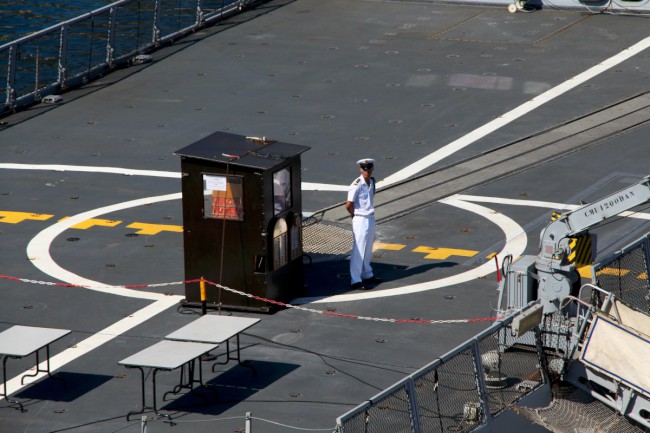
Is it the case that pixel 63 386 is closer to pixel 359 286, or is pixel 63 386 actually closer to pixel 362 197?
pixel 359 286

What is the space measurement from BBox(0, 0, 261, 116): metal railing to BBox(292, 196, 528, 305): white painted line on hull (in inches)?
459

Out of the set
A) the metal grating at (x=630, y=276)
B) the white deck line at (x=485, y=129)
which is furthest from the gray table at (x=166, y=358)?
the metal grating at (x=630, y=276)

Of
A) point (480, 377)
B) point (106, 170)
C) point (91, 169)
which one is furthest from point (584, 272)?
point (91, 169)

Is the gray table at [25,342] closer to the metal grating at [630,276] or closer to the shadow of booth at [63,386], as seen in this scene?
the shadow of booth at [63,386]

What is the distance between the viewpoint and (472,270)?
2217cm

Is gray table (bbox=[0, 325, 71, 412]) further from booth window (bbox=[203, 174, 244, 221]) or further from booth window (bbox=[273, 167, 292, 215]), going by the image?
booth window (bbox=[273, 167, 292, 215])

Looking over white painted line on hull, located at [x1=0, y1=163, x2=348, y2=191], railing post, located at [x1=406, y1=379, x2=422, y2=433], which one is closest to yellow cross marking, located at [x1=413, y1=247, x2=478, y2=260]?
white painted line on hull, located at [x1=0, y1=163, x2=348, y2=191]

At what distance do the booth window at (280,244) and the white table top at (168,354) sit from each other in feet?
10.4

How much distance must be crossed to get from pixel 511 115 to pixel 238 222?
11625 mm

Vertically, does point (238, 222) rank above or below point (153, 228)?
above

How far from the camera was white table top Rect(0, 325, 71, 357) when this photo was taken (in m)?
17.6

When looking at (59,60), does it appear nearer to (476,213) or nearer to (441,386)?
(476,213)

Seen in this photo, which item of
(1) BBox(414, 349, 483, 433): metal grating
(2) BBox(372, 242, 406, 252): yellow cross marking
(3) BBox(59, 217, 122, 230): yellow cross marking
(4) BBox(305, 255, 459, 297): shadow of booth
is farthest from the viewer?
(3) BBox(59, 217, 122, 230): yellow cross marking

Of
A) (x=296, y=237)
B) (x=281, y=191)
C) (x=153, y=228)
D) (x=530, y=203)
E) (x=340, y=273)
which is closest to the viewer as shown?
(x=281, y=191)
